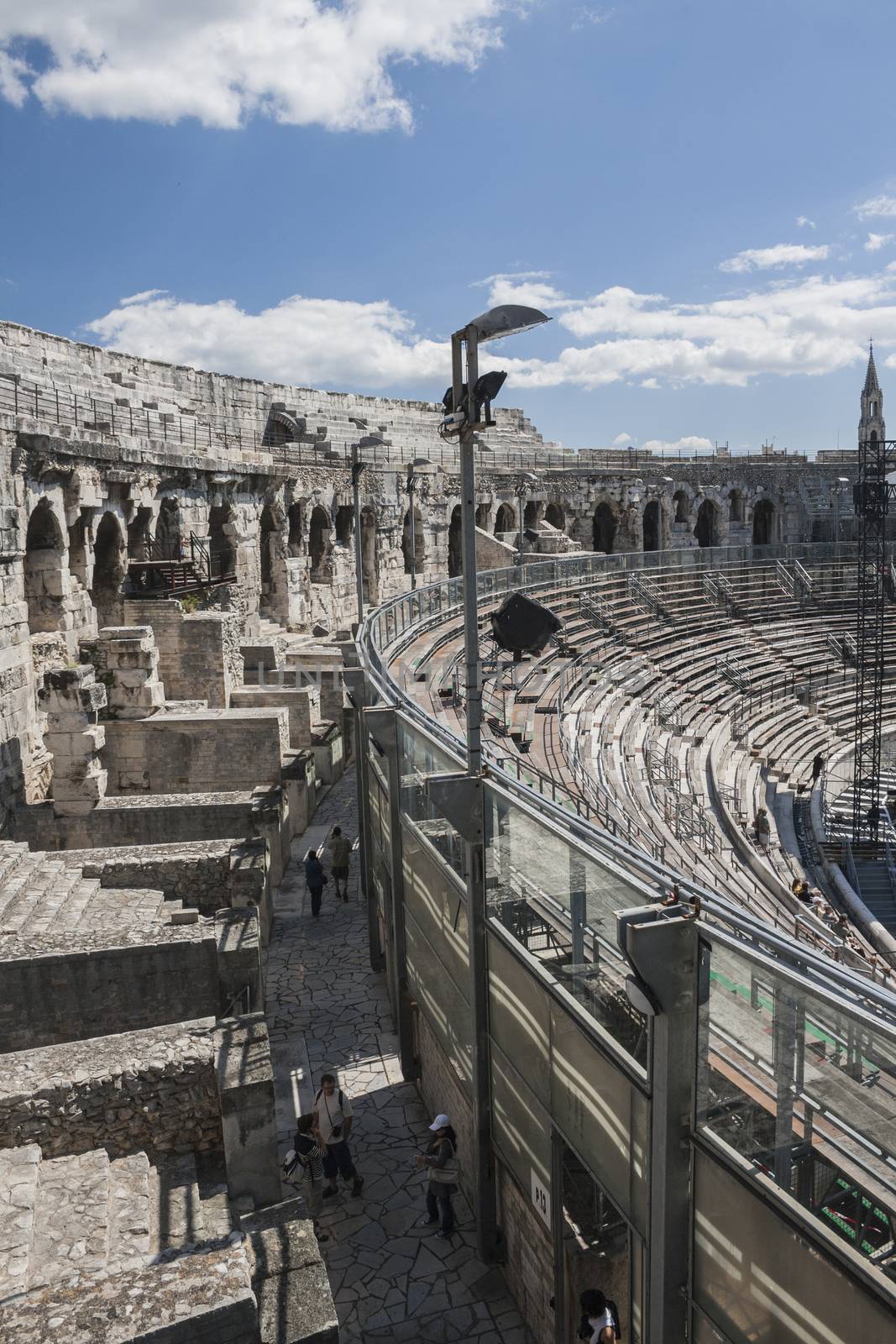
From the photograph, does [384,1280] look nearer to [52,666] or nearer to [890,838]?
[52,666]

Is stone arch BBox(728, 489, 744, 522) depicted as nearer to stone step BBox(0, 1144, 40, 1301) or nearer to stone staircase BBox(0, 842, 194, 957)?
stone staircase BBox(0, 842, 194, 957)

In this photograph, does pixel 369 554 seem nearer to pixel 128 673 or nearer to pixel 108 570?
pixel 108 570

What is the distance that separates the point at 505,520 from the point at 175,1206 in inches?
1223

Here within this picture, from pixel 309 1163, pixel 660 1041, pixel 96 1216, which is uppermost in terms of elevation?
pixel 660 1041

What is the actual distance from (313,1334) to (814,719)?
2211 cm

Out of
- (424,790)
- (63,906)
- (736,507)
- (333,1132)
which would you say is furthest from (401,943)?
(736,507)

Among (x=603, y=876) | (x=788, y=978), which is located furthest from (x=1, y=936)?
(x=788, y=978)

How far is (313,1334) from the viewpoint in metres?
5.47

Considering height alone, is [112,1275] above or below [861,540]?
below

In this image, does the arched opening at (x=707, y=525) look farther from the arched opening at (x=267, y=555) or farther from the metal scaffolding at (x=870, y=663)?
the arched opening at (x=267, y=555)

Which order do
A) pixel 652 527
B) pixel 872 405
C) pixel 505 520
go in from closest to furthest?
pixel 505 520 → pixel 652 527 → pixel 872 405

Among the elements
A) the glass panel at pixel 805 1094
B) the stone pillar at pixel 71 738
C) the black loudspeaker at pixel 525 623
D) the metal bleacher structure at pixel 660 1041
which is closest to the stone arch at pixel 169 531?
the stone pillar at pixel 71 738

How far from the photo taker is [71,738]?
13875 mm

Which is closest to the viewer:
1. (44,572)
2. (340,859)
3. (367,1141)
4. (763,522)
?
(367,1141)
